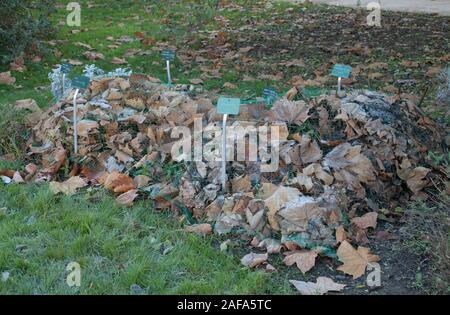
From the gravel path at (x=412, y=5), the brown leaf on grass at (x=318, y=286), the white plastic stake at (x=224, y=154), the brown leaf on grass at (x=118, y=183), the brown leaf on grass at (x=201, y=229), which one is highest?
the gravel path at (x=412, y=5)

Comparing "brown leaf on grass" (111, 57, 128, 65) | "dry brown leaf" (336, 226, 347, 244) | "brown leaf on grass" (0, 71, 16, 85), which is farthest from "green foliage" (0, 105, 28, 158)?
"dry brown leaf" (336, 226, 347, 244)

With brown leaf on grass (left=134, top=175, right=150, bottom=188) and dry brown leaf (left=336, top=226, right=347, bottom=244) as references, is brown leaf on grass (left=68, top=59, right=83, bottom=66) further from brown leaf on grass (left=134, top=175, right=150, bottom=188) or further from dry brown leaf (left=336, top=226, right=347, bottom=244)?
dry brown leaf (left=336, top=226, right=347, bottom=244)

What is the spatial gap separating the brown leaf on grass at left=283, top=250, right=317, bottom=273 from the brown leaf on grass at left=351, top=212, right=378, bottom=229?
→ 1.38 ft

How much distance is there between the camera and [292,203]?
3900 mm

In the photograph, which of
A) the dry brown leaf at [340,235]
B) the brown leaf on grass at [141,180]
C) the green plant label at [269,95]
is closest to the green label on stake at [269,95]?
the green plant label at [269,95]

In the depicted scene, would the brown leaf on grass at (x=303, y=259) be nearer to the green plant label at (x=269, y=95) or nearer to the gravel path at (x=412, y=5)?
the green plant label at (x=269, y=95)

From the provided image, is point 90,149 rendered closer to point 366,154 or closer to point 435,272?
point 366,154

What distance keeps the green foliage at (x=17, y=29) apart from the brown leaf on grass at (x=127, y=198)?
4195 millimetres

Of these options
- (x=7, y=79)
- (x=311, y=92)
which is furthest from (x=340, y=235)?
→ (x=7, y=79)

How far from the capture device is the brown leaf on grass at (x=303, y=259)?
361 centimetres

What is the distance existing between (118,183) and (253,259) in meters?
1.34

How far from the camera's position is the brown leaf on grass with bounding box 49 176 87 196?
15.0 ft
